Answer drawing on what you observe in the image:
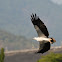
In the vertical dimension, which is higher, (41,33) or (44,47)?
(41,33)

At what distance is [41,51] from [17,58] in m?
78.8

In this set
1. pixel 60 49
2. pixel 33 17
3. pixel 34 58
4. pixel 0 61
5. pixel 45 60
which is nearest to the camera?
pixel 33 17

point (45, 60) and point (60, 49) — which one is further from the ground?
point (60, 49)

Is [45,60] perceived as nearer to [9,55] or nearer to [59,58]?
[59,58]

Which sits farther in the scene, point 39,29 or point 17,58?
point 17,58

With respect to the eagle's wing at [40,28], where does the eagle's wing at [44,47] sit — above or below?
below

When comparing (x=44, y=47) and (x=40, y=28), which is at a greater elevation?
(x=40, y=28)

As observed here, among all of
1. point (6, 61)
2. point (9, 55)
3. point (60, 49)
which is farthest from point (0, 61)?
point (60, 49)

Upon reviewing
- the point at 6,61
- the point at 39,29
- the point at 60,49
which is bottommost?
the point at 39,29

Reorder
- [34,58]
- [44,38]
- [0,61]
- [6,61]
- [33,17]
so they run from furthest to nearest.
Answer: [34,58] → [6,61] → [0,61] → [33,17] → [44,38]

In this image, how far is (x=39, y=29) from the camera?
19.5 feet

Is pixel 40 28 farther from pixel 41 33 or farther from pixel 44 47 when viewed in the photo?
pixel 44 47

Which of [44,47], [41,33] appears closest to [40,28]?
[41,33]

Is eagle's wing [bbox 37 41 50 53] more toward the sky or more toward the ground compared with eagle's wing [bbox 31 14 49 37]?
more toward the ground
